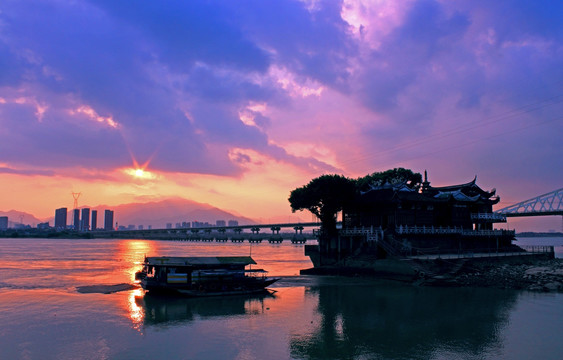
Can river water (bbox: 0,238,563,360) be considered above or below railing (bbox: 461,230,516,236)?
below

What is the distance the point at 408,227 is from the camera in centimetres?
6309

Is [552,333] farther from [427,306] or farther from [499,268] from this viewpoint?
[499,268]

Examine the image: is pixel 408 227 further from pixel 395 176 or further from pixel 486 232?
pixel 395 176

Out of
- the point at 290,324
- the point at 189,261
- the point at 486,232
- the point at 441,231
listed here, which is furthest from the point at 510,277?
the point at 189,261

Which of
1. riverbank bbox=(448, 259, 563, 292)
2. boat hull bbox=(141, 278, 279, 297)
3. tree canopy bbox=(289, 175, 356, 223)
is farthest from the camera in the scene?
tree canopy bbox=(289, 175, 356, 223)

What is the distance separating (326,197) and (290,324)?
32984 mm

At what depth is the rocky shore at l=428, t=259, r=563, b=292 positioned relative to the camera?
48.9 m

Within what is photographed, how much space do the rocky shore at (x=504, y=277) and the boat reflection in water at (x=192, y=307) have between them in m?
22.5

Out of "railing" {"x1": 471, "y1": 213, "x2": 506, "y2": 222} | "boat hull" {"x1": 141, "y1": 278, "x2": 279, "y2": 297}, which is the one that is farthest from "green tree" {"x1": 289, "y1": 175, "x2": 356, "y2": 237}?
"railing" {"x1": 471, "y1": 213, "x2": 506, "y2": 222}

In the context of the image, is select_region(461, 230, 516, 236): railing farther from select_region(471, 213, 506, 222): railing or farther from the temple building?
select_region(471, 213, 506, 222): railing

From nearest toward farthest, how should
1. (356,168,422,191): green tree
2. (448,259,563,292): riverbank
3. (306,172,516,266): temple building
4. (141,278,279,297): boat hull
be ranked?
(141,278,279,297): boat hull
(448,259,563,292): riverbank
(306,172,516,266): temple building
(356,168,422,191): green tree

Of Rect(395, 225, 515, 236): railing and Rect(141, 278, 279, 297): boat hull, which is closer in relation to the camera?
Rect(141, 278, 279, 297): boat hull

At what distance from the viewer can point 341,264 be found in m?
→ 63.0

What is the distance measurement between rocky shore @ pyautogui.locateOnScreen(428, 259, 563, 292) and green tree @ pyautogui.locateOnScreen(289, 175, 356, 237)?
18.0m
